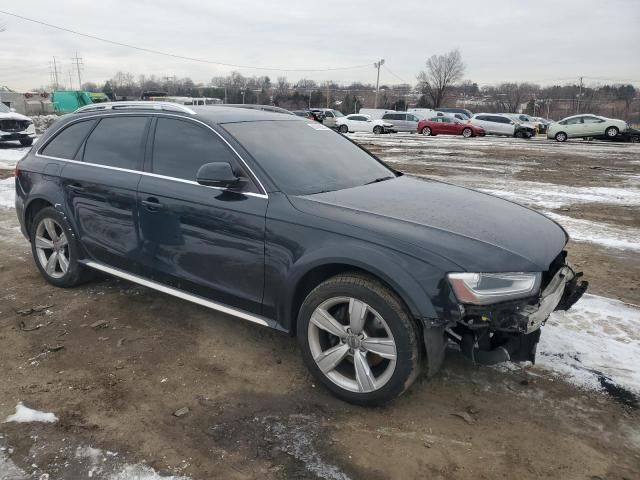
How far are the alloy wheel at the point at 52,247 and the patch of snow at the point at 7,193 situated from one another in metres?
3.72

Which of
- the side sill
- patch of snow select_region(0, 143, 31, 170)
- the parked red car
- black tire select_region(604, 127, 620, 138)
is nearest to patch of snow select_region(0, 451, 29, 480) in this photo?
the side sill

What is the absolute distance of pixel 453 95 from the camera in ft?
286

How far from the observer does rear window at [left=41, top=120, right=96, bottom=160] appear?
4559mm

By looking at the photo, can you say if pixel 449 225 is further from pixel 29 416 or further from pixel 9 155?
pixel 9 155

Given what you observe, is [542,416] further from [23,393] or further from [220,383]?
[23,393]

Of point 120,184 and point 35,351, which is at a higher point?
point 120,184

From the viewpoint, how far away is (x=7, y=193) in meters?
9.59

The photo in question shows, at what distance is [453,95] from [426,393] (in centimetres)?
9077

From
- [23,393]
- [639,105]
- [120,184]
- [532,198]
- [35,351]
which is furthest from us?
[639,105]

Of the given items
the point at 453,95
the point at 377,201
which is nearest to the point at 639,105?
the point at 453,95

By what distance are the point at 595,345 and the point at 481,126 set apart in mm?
33251

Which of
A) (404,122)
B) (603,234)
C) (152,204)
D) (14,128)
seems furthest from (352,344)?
(404,122)

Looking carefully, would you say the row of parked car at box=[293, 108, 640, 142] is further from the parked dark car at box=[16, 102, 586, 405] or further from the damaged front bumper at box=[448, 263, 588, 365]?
the damaged front bumper at box=[448, 263, 588, 365]

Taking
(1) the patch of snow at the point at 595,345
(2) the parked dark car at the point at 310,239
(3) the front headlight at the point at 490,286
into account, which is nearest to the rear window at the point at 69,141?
(2) the parked dark car at the point at 310,239
